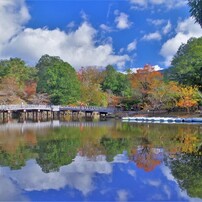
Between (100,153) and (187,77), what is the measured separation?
4.67 m

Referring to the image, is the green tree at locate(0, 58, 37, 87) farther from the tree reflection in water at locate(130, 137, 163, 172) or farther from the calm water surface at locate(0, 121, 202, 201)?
the tree reflection in water at locate(130, 137, 163, 172)

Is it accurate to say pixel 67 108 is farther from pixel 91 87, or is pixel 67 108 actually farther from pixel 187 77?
pixel 187 77

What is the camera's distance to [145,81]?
149ft

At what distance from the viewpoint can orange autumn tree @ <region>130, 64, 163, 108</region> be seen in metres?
44.9

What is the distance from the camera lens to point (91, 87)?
187 feet

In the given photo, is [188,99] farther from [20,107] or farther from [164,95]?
[20,107]

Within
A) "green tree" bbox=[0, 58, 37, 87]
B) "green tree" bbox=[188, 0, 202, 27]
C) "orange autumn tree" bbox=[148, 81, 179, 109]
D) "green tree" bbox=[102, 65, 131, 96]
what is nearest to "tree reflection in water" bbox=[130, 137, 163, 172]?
"green tree" bbox=[188, 0, 202, 27]

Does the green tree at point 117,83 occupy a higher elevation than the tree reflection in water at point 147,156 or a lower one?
higher

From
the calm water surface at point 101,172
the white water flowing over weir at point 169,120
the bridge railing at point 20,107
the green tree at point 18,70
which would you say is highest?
the green tree at point 18,70

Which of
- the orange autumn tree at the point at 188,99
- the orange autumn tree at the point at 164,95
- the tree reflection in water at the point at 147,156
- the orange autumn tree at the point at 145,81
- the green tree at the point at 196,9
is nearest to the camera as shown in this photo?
the tree reflection in water at the point at 147,156

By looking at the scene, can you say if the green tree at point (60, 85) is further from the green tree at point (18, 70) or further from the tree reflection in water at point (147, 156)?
the tree reflection in water at point (147, 156)

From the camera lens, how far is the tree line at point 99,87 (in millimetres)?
43188

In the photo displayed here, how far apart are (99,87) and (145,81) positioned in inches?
579

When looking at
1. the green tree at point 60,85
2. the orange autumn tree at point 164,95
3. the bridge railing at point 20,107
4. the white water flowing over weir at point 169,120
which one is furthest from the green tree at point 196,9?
the green tree at point 60,85
